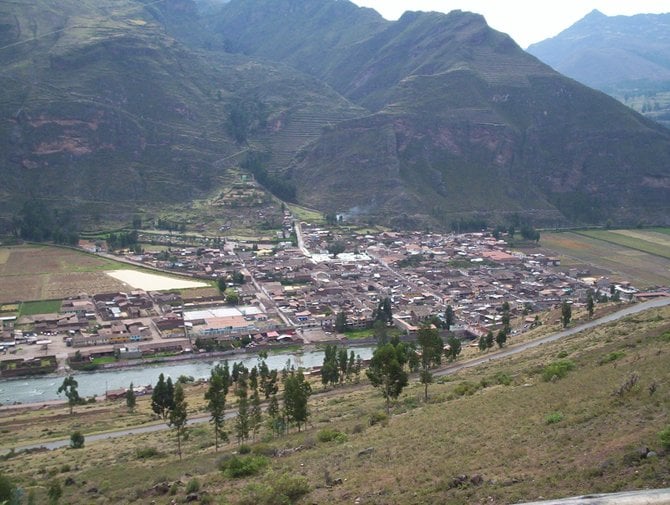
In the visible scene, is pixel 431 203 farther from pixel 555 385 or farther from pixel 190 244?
pixel 555 385

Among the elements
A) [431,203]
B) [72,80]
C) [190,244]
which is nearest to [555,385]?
[190,244]

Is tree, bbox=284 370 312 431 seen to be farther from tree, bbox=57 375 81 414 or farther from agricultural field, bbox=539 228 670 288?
agricultural field, bbox=539 228 670 288

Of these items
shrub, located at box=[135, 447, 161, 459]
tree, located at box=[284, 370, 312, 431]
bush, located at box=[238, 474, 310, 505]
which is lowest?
shrub, located at box=[135, 447, 161, 459]

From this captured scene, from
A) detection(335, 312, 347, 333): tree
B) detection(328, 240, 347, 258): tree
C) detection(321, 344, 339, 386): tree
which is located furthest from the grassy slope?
detection(328, 240, 347, 258): tree

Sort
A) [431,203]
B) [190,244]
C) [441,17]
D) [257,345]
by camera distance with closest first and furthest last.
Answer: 1. [257,345]
2. [190,244]
3. [431,203]
4. [441,17]

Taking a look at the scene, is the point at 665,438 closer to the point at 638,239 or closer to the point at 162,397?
the point at 162,397

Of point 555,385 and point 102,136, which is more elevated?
point 102,136
